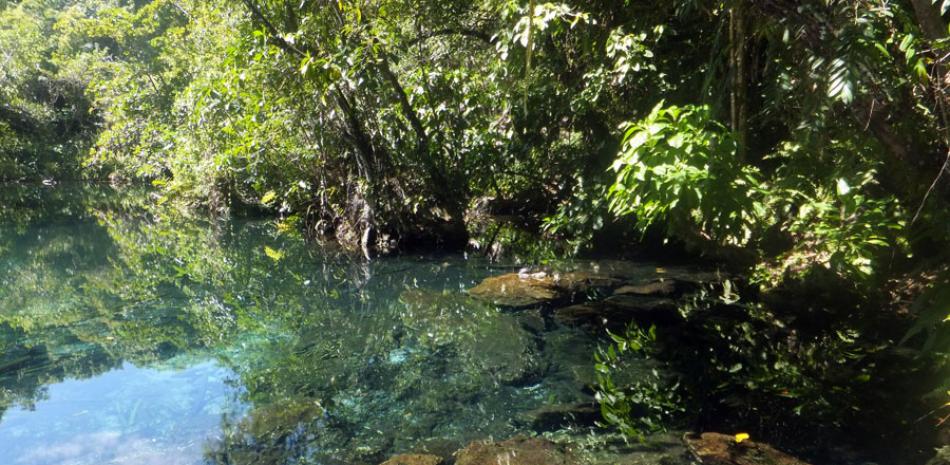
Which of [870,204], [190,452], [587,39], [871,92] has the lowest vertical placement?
[190,452]

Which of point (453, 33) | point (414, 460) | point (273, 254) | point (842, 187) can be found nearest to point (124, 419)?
point (414, 460)

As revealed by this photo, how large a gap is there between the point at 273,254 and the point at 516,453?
9.21m

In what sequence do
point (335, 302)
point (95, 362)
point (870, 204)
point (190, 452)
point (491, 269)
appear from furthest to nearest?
point (491, 269) → point (335, 302) → point (95, 362) → point (870, 204) → point (190, 452)

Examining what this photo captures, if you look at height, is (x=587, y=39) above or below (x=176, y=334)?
above

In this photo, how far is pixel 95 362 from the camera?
21.1 feet

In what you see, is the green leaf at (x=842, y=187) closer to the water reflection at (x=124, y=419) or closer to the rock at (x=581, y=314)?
the rock at (x=581, y=314)

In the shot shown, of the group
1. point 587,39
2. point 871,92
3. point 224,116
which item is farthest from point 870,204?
point 224,116

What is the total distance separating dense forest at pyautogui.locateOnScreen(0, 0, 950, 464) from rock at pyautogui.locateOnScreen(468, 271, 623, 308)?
2.52ft

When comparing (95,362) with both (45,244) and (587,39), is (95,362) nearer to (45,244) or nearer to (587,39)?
(587,39)

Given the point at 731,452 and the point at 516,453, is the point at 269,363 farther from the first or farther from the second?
the point at 731,452

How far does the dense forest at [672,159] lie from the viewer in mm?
4156

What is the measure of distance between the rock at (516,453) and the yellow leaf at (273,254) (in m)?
8.28

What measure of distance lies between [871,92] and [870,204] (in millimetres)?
1223

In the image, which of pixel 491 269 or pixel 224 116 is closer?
pixel 491 269
